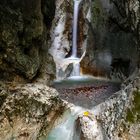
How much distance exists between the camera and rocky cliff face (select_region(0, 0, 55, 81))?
1197cm

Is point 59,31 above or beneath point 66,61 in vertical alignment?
above

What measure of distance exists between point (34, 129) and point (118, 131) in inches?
114

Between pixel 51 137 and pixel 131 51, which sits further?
pixel 131 51

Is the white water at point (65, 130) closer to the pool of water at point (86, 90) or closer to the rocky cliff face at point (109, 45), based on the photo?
the pool of water at point (86, 90)

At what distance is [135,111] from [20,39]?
6.68m

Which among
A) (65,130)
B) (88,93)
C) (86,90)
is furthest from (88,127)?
(86,90)

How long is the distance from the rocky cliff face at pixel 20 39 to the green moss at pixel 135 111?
234 inches

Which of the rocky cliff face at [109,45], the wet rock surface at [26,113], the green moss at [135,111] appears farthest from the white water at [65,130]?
the rocky cliff face at [109,45]

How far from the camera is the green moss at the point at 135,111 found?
8609mm

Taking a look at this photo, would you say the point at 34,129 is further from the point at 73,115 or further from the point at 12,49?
the point at 12,49

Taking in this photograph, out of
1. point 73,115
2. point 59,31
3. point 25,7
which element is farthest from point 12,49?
point 59,31

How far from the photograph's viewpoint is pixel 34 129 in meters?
9.69

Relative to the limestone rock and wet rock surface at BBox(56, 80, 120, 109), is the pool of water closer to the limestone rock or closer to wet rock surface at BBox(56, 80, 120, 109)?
wet rock surface at BBox(56, 80, 120, 109)

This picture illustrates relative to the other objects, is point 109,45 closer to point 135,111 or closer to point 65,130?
point 65,130
